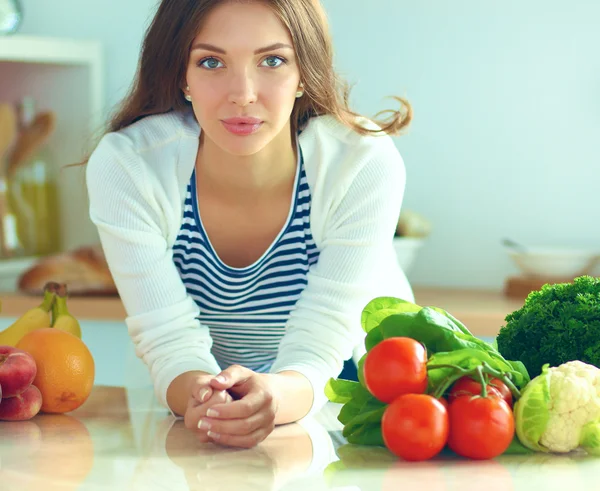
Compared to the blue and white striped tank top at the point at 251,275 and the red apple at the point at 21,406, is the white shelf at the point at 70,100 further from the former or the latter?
the red apple at the point at 21,406

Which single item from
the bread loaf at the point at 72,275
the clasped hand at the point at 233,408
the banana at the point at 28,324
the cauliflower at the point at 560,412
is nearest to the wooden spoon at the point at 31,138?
the bread loaf at the point at 72,275

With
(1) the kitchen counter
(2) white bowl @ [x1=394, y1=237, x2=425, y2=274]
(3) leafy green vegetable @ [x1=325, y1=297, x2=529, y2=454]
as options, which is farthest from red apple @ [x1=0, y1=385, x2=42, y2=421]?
(2) white bowl @ [x1=394, y1=237, x2=425, y2=274]

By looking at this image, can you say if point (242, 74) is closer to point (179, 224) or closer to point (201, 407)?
point (179, 224)

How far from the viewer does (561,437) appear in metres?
0.99

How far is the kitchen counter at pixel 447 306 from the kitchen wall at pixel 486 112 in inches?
8.8

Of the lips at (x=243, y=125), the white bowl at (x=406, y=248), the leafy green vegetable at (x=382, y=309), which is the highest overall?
the lips at (x=243, y=125)

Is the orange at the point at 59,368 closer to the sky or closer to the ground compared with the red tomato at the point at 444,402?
closer to the ground

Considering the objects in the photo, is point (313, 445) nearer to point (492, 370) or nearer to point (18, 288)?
point (492, 370)

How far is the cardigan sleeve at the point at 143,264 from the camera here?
52.8 inches

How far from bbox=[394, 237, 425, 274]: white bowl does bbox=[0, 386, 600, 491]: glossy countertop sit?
1307mm

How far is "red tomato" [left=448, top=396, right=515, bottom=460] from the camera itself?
0.95 m

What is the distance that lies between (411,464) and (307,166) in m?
0.61

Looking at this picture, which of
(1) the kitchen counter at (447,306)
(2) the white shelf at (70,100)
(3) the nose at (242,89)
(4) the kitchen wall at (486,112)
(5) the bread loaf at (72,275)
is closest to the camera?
(3) the nose at (242,89)

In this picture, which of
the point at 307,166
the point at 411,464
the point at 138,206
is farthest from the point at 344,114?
the point at 411,464
